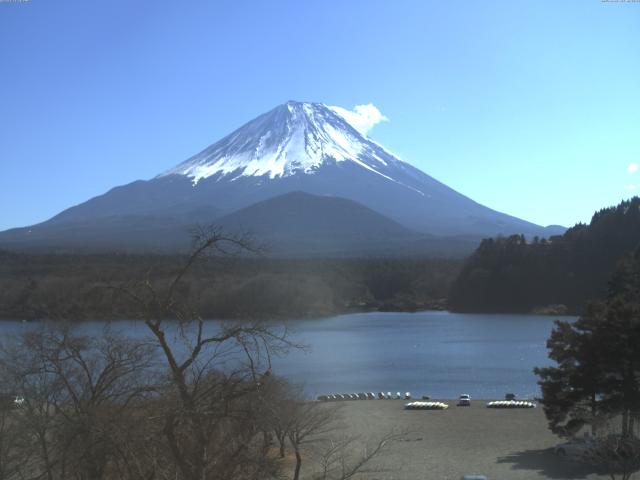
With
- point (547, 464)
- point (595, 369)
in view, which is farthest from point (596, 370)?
→ point (547, 464)

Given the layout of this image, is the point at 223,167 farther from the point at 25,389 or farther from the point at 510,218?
the point at 25,389

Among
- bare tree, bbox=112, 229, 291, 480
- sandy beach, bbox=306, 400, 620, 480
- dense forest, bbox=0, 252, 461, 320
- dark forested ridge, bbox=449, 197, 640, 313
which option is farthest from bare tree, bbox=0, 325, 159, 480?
dark forested ridge, bbox=449, 197, 640, 313

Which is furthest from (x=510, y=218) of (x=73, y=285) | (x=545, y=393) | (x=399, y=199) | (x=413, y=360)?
(x=545, y=393)

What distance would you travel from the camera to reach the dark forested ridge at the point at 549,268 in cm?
4428

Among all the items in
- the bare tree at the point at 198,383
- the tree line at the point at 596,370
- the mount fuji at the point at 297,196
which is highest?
the mount fuji at the point at 297,196

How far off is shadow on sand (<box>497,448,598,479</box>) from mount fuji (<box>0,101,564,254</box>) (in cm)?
6232

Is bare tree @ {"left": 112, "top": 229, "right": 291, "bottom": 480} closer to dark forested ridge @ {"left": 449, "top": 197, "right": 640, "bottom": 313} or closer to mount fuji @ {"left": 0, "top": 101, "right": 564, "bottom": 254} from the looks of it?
dark forested ridge @ {"left": 449, "top": 197, "right": 640, "bottom": 313}

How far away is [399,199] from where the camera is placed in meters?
97.6

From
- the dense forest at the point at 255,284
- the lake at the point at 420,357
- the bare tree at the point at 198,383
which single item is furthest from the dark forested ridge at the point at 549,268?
the bare tree at the point at 198,383

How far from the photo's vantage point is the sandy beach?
32.4ft

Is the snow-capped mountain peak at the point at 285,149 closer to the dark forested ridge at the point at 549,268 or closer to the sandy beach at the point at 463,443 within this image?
the dark forested ridge at the point at 549,268

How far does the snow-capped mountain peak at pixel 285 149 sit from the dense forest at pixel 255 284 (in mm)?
46891

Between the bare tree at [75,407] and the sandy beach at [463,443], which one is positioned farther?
the sandy beach at [463,443]

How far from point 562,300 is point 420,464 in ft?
120
